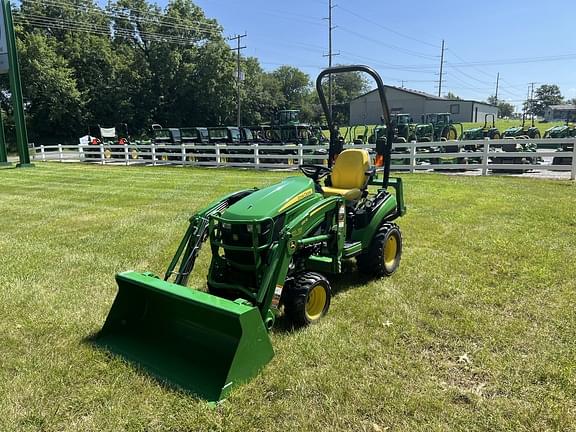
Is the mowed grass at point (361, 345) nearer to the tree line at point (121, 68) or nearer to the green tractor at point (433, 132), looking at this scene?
the green tractor at point (433, 132)

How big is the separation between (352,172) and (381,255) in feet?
2.79

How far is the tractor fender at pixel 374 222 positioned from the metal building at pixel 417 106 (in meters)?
57.2

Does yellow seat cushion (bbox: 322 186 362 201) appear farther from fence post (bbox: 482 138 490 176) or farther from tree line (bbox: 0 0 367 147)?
tree line (bbox: 0 0 367 147)

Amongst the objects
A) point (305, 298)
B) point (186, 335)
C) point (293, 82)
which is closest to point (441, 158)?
point (305, 298)

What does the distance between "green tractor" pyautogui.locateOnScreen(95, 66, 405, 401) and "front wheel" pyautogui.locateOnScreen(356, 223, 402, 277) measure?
15 centimetres

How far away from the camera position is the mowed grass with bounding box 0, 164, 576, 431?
2.54 meters

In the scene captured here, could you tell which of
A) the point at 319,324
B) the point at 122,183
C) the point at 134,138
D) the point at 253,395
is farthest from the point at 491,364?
the point at 134,138

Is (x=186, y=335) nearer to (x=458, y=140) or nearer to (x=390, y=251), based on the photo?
(x=390, y=251)

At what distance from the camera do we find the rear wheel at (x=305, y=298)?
134 inches

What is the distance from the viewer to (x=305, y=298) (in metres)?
3.40

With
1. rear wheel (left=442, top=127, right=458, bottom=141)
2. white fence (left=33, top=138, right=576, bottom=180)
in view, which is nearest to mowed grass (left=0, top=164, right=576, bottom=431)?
white fence (left=33, top=138, right=576, bottom=180)

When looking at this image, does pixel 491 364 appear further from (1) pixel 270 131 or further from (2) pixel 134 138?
(2) pixel 134 138

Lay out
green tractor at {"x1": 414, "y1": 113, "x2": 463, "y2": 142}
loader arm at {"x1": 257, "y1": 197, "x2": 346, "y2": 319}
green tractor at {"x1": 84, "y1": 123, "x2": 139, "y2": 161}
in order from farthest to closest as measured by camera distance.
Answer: green tractor at {"x1": 84, "y1": 123, "x2": 139, "y2": 161}
green tractor at {"x1": 414, "y1": 113, "x2": 463, "y2": 142}
loader arm at {"x1": 257, "y1": 197, "x2": 346, "y2": 319}

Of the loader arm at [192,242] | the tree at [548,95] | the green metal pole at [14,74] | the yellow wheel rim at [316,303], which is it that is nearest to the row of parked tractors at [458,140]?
the yellow wheel rim at [316,303]
